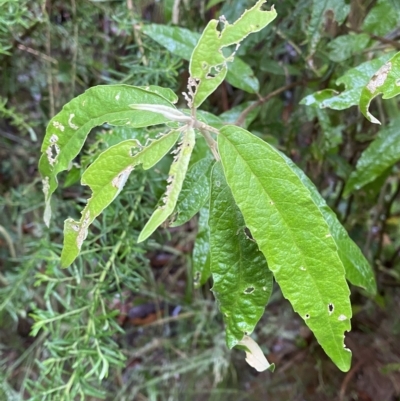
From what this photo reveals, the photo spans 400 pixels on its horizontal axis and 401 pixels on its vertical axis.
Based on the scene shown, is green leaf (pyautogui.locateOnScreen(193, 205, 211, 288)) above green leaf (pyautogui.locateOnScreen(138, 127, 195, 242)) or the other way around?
the other way around

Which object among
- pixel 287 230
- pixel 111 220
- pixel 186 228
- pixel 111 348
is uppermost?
pixel 287 230

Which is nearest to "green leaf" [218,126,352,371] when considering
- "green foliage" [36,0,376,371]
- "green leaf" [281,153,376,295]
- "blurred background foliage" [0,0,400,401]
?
"green foliage" [36,0,376,371]

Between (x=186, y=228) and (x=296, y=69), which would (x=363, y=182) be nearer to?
(x=296, y=69)

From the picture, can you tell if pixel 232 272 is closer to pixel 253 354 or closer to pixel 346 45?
pixel 253 354

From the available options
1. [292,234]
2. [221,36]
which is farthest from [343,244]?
[221,36]

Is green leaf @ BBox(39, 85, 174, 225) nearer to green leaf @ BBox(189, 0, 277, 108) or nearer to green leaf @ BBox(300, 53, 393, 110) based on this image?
green leaf @ BBox(189, 0, 277, 108)

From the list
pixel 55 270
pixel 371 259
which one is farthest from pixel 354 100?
pixel 371 259

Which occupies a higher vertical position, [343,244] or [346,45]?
[346,45]
